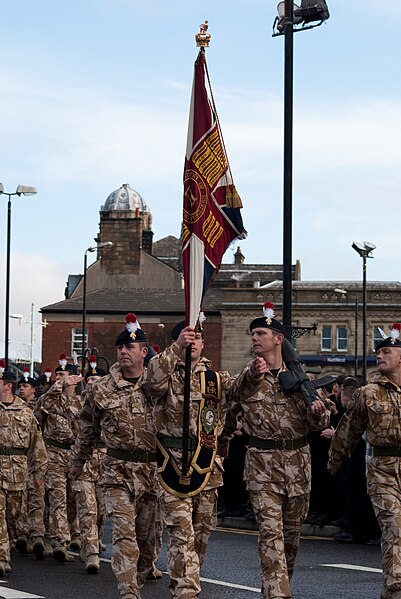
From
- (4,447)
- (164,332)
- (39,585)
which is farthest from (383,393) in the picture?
(164,332)

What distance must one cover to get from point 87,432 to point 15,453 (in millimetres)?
3125

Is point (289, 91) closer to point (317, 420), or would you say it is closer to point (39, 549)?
point (39, 549)

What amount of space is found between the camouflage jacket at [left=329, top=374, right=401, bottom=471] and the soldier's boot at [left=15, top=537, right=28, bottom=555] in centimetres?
578

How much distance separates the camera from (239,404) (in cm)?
1061

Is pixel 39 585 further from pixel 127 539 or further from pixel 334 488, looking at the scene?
pixel 334 488

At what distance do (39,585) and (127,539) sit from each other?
6.89 ft

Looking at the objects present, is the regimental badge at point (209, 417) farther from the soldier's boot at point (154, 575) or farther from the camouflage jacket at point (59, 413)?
the camouflage jacket at point (59, 413)

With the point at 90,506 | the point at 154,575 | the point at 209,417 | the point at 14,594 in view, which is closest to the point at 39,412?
the point at 90,506

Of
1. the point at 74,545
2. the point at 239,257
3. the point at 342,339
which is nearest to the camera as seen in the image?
the point at 74,545

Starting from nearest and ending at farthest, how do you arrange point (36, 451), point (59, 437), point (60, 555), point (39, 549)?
point (60, 555)
point (36, 451)
point (39, 549)
point (59, 437)

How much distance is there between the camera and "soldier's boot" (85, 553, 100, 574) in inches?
523

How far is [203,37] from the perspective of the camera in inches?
402

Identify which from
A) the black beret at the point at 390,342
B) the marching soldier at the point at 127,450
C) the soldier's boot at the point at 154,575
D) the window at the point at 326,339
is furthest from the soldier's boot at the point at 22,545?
the window at the point at 326,339

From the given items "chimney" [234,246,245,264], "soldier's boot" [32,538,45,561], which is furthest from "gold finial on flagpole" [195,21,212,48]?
"chimney" [234,246,245,264]
